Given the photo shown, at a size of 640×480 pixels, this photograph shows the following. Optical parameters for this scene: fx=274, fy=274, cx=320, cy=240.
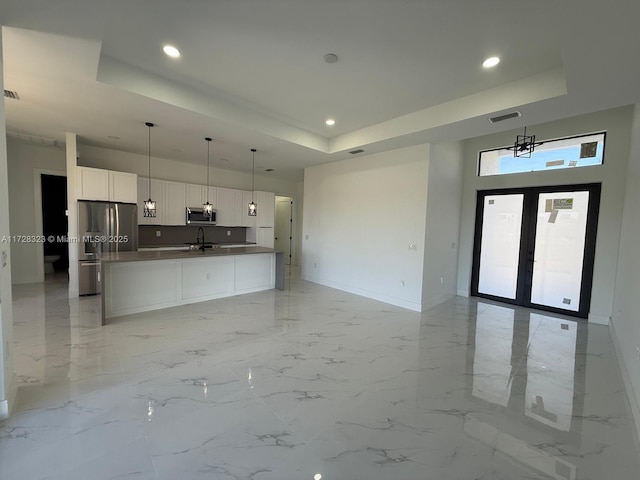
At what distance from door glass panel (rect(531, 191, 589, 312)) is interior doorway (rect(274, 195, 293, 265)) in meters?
6.66

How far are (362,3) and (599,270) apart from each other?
5.23 m

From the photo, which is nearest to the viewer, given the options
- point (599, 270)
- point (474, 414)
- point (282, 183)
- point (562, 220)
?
point (474, 414)

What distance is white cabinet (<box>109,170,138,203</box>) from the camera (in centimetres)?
519

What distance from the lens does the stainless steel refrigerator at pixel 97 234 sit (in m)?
4.93

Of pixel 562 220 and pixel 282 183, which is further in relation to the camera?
pixel 282 183

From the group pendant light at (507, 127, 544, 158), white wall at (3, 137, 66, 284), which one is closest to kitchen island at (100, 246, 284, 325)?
white wall at (3, 137, 66, 284)

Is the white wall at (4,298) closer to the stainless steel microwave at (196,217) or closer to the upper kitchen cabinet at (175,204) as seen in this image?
the upper kitchen cabinet at (175,204)

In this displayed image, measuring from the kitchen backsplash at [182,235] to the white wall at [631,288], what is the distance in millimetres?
7522

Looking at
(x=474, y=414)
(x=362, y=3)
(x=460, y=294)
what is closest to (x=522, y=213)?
(x=460, y=294)

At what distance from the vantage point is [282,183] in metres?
8.79

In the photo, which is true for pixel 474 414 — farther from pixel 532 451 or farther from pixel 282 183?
pixel 282 183

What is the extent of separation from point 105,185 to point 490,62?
6.22 meters

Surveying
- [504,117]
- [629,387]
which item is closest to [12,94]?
[504,117]

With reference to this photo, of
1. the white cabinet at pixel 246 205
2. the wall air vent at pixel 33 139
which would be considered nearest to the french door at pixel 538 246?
the white cabinet at pixel 246 205
